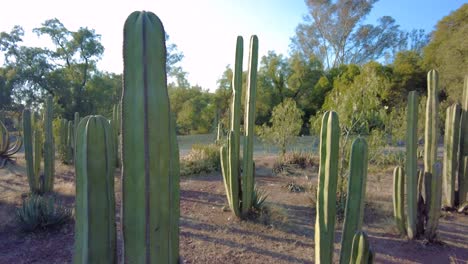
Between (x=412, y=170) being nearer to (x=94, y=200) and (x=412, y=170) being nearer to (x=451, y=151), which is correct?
(x=451, y=151)

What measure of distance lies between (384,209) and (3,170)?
29.8ft

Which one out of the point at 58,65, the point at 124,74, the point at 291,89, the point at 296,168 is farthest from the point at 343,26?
the point at 124,74

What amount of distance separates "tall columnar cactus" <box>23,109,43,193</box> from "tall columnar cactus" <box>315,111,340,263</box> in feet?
17.3

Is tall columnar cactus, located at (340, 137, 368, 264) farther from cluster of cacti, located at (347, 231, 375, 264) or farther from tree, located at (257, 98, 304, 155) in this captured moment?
tree, located at (257, 98, 304, 155)

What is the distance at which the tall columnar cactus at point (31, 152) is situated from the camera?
5.80 meters

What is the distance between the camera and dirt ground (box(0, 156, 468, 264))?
12.5 ft

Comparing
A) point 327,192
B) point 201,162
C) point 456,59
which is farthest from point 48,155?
point 456,59

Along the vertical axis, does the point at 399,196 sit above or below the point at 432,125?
below

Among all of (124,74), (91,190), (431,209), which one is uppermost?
(124,74)

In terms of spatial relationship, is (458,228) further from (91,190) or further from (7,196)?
(7,196)

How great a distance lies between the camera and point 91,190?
6.25 ft

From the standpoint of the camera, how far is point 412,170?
4.30m

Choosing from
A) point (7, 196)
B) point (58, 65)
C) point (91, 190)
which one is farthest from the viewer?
point (58, 65)

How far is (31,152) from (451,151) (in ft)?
23.6
